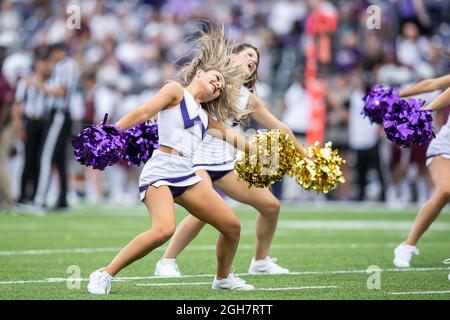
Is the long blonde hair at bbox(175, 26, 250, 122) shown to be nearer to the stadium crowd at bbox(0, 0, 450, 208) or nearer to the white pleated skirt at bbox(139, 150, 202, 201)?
the white pleated skirt at bbox(139, 150, 202, 201)

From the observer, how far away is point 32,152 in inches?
583

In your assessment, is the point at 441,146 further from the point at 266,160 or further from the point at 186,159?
the point at 186,159

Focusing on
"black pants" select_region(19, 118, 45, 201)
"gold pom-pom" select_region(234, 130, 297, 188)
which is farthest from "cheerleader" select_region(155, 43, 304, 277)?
"black pants" select_region(19, 118, 45, 201)

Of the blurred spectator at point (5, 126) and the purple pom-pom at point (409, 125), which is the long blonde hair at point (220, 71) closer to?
the purple pom-pom at point (409, 125)

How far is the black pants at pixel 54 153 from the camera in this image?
47.8 ft

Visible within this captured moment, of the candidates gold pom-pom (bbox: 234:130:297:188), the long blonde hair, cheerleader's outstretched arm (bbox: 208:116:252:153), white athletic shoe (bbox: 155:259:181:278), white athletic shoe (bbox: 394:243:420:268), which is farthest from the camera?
white athletic shoe (bbox: 394:243:420:268)

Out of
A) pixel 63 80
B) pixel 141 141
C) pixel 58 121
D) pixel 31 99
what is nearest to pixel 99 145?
pixel 141 141

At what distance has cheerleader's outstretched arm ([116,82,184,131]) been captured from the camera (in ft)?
20.1

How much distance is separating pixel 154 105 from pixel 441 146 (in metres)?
2.95

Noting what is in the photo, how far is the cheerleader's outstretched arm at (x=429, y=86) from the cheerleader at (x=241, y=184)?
1076mm

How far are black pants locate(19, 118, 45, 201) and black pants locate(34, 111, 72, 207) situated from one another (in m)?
0.17

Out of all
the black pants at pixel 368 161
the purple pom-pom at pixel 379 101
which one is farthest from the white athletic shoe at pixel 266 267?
the black pants at pixel 368 161
